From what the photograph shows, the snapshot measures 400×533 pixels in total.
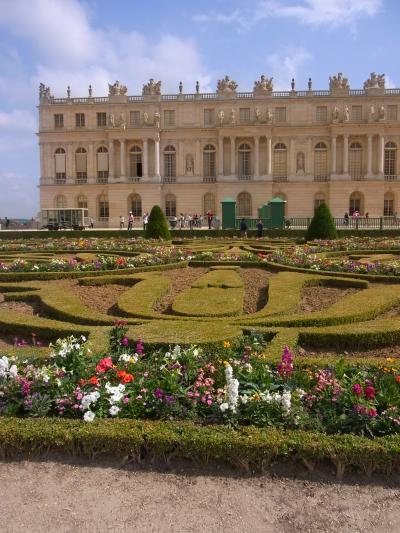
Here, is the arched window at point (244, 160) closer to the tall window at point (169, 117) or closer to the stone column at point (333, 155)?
the tall window at point (169, 117)

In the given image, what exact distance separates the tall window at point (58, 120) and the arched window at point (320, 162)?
→ 82.9 feet

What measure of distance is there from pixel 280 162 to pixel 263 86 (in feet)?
24.2

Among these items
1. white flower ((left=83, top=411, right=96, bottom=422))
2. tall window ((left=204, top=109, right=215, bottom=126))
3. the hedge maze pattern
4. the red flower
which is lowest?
white flower ((left=83, top=411, right=96, bottom=422))

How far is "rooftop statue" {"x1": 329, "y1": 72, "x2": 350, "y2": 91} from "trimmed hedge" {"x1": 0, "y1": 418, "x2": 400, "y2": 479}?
4825 centimetres

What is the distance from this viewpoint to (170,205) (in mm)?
49094

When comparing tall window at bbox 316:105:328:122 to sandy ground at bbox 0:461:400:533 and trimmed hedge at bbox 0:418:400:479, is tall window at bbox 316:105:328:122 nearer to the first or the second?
trimmed hedge at bbox 0:418:400:479

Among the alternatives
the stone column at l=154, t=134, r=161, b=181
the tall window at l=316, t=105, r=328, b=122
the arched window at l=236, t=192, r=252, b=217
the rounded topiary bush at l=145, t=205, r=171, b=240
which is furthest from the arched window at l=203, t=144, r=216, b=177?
the rounded topiary bush at l=145, t=205, r=171, b=240

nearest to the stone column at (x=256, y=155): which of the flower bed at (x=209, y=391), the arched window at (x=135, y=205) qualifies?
the arched window at (x=135, y=205)

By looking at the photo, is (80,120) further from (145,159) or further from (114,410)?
(114,410)

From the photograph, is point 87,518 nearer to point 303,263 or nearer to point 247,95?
point 303,263

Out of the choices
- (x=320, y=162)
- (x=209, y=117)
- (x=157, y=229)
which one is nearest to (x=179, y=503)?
(x=157, y=229)

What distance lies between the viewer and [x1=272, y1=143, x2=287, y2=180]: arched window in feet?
157

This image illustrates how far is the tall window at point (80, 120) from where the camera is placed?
161 feet

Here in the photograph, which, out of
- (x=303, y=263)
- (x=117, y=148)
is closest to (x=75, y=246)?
(x=303, y=263)
